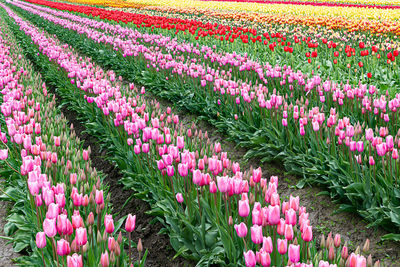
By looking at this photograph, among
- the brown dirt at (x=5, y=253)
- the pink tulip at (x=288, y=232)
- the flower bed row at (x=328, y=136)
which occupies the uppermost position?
the pink tulip at (x=288, y=232)

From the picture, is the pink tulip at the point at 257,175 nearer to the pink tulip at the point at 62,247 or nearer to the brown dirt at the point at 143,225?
the brown dirt at the point at 143,225

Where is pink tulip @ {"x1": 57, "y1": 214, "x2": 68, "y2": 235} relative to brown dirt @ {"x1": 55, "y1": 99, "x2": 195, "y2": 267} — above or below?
above

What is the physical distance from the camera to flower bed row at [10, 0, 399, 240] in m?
3.65

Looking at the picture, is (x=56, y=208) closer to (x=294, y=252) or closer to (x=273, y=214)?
(x=273, y=214)

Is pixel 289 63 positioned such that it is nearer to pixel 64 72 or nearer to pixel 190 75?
pixel 190 75

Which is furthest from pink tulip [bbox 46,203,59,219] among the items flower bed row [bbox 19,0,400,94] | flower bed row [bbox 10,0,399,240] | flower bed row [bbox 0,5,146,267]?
flower bed row [bbox 19,0,400,94]

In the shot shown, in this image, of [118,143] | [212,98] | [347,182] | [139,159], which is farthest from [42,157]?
[212,98]

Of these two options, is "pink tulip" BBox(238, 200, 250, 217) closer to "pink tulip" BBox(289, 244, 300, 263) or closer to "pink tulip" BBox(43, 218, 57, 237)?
"pink tulip" BBox(289, 244, 300, 263)

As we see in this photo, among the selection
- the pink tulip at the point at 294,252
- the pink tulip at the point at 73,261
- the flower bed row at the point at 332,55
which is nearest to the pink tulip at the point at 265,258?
the pink tulip at the point at 294,252

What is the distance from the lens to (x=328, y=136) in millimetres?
4395

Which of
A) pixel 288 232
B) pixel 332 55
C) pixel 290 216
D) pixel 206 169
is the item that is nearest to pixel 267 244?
pixel 288 232

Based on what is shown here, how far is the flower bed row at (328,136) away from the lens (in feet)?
12.0

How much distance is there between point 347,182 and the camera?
408 centimetres

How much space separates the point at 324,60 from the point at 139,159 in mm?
6604
